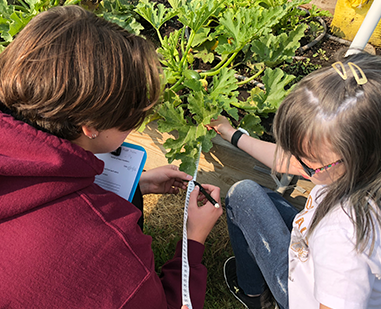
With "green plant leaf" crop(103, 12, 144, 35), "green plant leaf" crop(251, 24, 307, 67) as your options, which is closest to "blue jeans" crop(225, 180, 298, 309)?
"green plant leaf" crop(251, 24, 307, 67)

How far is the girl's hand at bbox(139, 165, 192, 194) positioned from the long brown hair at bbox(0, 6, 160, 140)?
2.58 ft

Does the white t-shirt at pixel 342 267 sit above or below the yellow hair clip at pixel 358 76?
below

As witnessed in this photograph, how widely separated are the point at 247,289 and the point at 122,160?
113cm

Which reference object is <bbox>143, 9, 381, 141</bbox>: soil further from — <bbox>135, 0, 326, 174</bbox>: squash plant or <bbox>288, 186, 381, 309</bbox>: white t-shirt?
<bbox>288, 186, 381, 309</bbox>: white t-shirt

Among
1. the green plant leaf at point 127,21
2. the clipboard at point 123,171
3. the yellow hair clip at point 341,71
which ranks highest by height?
the yellow hair clip at point 341,71

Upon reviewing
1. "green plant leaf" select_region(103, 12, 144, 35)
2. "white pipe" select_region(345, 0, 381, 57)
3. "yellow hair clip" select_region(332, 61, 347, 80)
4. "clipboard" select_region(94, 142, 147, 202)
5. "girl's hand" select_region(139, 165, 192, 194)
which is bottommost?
"girl's hand" select_region(139, 165, 192, 194)

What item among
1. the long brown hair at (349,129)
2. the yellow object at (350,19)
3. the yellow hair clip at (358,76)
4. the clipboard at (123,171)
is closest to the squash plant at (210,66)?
the clipboard at (123,171)

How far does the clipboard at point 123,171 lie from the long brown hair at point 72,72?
0.50 meters

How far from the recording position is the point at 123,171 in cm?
150

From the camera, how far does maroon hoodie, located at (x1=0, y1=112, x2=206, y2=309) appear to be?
818 millimetres

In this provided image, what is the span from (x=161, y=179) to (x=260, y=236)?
0.67 meters

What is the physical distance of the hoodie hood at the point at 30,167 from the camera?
833 millimetres

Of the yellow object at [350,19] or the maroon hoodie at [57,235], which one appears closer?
the maroon hoodie at [57,235]

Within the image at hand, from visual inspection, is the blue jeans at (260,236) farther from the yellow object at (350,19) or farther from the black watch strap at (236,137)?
the yellow object at (350,19)
